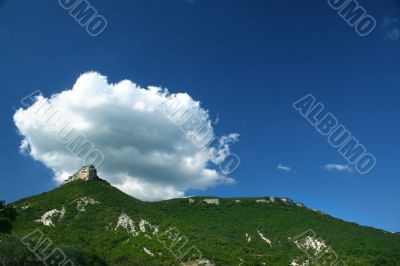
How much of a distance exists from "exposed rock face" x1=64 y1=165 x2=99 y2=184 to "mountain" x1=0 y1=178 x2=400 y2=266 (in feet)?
9.04

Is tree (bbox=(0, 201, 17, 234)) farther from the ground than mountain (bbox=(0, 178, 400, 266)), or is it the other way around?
mountain (bbox=(0, 178, 400, 266))

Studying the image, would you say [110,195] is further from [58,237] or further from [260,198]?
[260,198]

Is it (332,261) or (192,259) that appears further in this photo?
(332,261)

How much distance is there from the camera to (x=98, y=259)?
9388cm

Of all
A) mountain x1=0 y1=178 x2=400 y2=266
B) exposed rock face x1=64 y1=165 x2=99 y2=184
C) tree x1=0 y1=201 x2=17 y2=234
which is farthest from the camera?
exposed rock face x1=64 y1=165 x2=99 y2=184

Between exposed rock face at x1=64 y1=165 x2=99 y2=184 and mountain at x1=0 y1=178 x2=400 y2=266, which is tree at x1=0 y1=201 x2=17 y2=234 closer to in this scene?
mountain at x1=0 y1=178 x2=400 y2=266

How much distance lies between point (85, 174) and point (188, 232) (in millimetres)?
49583

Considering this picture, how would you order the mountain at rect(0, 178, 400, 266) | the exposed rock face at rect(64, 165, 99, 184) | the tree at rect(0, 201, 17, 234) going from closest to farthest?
the tree at rect(0, 201, 17, 234), the mountain at rect(0, 178, 400, 266), the exposed rock face at rect(64, 165, 99, 184)

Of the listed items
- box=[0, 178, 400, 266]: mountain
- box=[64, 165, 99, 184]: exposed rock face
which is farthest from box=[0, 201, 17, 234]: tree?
box=[64, 165, 99, 184]: exposed rock face

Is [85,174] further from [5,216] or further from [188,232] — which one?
[5,216]

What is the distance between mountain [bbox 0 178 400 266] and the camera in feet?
391

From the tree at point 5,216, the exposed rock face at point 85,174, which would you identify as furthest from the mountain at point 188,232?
the tree at point 5,216

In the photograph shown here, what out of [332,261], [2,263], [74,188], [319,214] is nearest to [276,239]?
[332,261]

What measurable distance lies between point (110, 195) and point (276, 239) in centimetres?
5375
